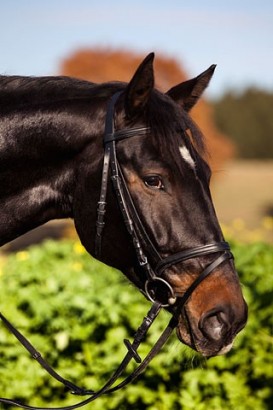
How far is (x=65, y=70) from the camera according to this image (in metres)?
15.0

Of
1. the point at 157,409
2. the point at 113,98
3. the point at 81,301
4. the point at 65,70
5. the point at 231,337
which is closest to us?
the point at 231,337

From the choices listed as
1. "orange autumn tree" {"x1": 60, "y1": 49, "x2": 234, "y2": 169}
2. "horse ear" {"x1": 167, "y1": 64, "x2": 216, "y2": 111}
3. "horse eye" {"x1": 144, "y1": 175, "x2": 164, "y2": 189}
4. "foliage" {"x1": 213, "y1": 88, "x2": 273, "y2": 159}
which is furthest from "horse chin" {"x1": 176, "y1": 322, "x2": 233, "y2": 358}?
"foliage" {"x1": 213, "y1": 88, "x2": 273, "y2": 159}

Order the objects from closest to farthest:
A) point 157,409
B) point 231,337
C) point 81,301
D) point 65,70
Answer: point 231,337
point 157,409
point 81,301
point 65,70

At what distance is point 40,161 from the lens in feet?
9.59

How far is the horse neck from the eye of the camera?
2.85 metres

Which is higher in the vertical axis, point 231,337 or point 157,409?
point 231,337

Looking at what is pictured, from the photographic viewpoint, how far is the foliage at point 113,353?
14.7 ft

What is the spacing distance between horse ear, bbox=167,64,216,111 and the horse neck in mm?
459

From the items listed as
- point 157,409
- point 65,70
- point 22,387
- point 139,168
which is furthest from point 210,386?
point 65,70

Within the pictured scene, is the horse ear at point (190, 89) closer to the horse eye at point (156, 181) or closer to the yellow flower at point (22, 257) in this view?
the horse eye at point (156, 181)

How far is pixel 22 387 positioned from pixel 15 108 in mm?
2469

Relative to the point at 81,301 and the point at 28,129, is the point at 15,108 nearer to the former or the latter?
the point at 28,129

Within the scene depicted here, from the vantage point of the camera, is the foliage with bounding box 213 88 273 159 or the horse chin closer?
the horse chin

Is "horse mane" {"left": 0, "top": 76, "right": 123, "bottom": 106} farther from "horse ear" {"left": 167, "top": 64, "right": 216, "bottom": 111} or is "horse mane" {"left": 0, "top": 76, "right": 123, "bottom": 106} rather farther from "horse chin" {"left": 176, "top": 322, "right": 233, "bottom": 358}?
"horse chin" {"left": 176, "top": 322, "right": 233, "bottom": 358}
